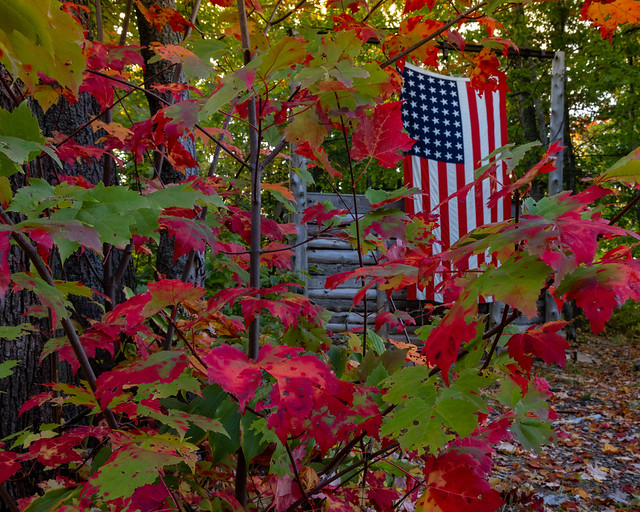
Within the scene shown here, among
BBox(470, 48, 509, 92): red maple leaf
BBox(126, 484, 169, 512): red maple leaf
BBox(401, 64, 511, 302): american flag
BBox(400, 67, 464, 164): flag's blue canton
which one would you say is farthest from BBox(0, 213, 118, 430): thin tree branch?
BBox(400, 67, 464, 164): flag's blue canton

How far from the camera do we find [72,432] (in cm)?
124

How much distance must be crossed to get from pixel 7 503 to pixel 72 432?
0.28 meters

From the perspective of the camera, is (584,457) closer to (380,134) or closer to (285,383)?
(380,134)

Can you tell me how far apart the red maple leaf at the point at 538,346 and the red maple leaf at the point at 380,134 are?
0.58 m

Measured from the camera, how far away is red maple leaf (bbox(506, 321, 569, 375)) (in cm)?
95

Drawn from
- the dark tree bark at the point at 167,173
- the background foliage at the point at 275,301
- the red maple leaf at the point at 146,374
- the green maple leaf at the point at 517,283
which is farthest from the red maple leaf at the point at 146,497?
the dark tree bark at the point at 167,173

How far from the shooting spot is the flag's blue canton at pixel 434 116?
603 centimetres

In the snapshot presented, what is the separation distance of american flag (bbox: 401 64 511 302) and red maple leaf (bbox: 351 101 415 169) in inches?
192

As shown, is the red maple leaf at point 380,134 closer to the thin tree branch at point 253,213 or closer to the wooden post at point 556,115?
the thin tree branch at point 253,213

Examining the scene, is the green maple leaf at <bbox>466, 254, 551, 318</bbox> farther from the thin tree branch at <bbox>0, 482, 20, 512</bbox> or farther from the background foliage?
the thin tree branch at <bbox>0, 482, 20, 512</bbox>

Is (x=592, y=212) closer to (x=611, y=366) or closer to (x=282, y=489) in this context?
(x=282, y=489)

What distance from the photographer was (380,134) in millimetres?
1197

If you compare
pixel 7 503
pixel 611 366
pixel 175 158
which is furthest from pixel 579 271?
pixel 611 366

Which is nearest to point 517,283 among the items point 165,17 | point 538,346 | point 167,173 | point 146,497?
point 538,346
